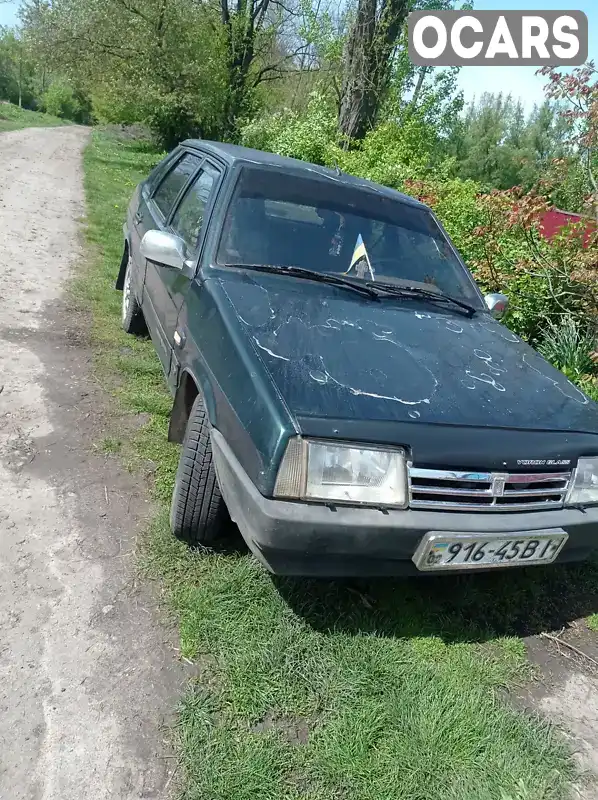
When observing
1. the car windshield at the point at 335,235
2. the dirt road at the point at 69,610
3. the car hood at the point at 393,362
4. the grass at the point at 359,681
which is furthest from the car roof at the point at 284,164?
the grass at the point at 359,681

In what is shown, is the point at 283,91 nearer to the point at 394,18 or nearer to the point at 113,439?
the point at 394,18

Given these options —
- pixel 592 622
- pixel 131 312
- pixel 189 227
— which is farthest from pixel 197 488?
pixel 131 312

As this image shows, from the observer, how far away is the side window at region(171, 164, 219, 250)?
346 cm

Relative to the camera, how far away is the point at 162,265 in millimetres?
3262

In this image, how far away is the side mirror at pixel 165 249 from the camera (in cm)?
316

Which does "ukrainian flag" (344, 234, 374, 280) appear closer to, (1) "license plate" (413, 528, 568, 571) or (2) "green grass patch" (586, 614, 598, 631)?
(1) "license plate" (413, 528, 568, 571)

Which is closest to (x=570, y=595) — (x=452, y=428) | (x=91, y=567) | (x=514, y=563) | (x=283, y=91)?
(x=514, y=563)

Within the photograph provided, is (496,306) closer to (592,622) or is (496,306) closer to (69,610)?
(592,622)

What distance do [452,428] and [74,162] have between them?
17143 millimetres

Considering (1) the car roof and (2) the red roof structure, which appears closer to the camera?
(1) the car roof

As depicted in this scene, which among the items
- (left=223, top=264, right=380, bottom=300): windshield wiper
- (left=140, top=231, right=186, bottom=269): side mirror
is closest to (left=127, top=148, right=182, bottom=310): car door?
(left=140, top=231, right=186, bottom=269): side mirror

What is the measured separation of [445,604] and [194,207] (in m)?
2.51

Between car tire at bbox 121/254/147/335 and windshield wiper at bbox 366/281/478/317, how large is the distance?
2.31m

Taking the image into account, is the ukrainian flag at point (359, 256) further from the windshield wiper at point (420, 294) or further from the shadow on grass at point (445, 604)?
the shadow on grass at point (445, 604)
